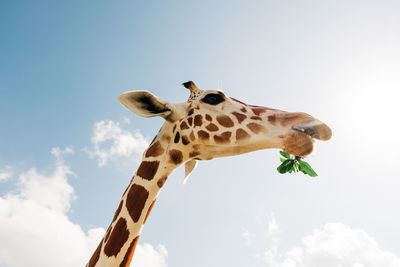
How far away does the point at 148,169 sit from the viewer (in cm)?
394

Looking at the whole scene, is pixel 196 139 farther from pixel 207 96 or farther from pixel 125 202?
pixel 125 202

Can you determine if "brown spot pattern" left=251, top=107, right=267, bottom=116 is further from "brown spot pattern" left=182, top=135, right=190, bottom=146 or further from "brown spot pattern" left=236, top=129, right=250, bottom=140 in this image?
"brown spot pattern" left=182, top=135, right=190, bottom=146

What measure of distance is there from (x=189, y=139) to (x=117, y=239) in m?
1.57

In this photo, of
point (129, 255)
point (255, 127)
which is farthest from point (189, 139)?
point (129, 255)

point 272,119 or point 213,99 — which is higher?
point 213,99

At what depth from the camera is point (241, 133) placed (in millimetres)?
3945

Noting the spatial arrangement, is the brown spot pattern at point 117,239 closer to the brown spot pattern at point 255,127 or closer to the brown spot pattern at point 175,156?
the brown spot pattern at point 175,156

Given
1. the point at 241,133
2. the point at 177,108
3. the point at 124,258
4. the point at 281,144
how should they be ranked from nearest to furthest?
the point at 124,258 → the point at 281,144 → the point at 241,133 → the point at 177,108

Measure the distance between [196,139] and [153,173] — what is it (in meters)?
0.75

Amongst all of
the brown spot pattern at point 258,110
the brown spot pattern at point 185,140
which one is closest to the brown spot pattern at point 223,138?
the brown spot pattern at point 185,140

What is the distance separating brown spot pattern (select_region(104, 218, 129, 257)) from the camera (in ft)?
11.2

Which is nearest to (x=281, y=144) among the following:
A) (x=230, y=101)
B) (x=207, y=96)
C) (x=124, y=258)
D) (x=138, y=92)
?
(x=230, y=101)

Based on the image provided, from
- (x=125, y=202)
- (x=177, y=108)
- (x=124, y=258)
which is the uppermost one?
(x=177, y=108)

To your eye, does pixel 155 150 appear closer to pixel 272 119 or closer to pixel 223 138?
pixel 223 138
